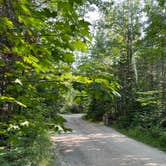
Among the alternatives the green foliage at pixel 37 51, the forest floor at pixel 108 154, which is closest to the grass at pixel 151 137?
the forest floor at pixel 108 154

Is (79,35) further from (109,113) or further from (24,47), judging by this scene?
(109,113)

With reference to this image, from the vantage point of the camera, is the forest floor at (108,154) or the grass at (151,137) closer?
the forest floor at (108,154)

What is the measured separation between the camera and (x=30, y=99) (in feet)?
5.44

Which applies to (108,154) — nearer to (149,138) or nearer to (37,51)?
(149,138)

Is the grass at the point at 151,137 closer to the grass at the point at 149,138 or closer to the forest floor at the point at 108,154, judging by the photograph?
the grass at the point at 149,138

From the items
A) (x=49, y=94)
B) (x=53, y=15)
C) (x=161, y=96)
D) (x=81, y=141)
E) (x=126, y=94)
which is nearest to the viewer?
(x=53, y=15)

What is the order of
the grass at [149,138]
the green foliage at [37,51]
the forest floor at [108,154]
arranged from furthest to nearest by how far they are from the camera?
the grass at [149,138]
the forest floor at [108,154]
the green foliage at [37,51]

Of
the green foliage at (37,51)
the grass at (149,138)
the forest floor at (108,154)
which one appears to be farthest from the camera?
the grass at (149,138)

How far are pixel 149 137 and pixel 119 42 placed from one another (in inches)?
354

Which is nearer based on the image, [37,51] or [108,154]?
[37,51]

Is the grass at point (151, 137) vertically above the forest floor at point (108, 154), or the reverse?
the grass at point (151, 137)

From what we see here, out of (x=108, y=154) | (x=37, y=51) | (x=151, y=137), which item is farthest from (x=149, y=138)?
(x=37, y=51)

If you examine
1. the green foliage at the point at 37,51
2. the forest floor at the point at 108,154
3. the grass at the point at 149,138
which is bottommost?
the forest floor at the point at 108,154

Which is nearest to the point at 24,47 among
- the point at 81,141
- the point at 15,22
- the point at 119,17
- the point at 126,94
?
the point at 15,22
